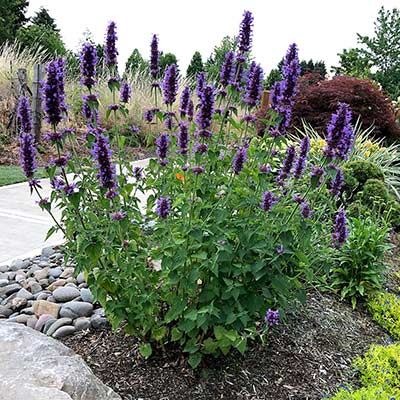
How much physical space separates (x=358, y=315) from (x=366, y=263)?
402mm

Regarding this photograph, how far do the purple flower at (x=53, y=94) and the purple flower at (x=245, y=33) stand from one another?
830 millimetres

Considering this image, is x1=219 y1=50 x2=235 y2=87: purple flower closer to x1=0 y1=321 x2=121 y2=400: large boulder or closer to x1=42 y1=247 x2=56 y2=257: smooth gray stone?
x1=0 y1=321 x2=121 y2=400: large boulder

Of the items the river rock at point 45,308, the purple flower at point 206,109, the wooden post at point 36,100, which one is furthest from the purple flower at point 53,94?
the wooden post at point 36,100

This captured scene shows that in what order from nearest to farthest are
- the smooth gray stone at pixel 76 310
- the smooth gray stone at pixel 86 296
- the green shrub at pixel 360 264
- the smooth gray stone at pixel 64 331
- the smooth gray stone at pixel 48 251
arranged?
the smooth gray stone at pixel 64 331 < the smooth gray stone at pixel 76 310 < the smooth gray stone at pixel 86 296 < the green shrub at pixel 360 264 < the smooth gray stone at pixel 48 251

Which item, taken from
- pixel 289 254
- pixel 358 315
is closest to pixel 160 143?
pixel 289 254

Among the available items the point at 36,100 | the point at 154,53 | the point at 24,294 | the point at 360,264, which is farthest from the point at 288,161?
the point at 36,100

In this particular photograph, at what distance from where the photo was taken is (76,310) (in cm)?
276

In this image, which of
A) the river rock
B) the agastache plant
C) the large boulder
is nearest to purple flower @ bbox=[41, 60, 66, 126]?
the agastache plant

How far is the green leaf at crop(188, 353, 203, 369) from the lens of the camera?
7.10 feet

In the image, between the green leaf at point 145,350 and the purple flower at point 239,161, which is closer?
the purple flower at point 239,161

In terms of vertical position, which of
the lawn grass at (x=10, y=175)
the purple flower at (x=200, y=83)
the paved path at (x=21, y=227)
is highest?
the purple flower at (x=200, y=83)

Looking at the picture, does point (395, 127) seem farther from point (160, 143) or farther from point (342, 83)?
point (160, 143)

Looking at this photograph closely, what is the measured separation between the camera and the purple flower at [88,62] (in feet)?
6.07

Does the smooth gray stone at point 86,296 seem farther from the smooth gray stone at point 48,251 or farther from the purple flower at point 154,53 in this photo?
the purple flower at point 154,53
